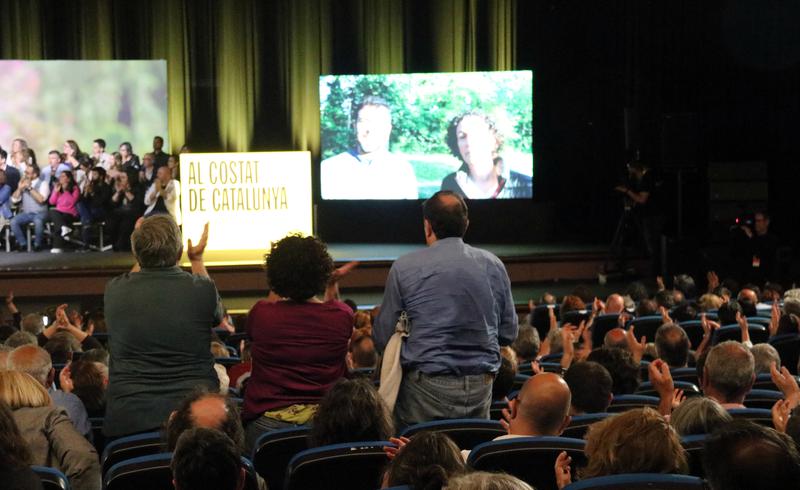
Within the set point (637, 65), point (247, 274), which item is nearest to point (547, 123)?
point (637, 65)

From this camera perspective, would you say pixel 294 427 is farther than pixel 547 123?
No

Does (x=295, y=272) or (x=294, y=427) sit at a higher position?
(x=295, y=272)

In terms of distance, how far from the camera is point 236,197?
11.6 m

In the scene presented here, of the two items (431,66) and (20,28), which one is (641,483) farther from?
(20,28)

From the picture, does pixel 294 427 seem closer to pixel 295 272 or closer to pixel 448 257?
pixel 295 272

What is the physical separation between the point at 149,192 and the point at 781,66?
7.87 m

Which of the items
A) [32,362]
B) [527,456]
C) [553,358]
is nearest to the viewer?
[527,456]

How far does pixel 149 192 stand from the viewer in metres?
12.9

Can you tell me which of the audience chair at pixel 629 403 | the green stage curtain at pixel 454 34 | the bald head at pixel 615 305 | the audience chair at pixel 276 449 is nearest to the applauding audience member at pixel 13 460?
the audience chair at pixel 276 449

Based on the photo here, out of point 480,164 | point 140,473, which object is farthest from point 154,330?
point 480,164

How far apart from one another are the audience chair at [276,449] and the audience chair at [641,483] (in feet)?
3.66

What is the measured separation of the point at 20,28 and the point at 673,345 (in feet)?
37.8

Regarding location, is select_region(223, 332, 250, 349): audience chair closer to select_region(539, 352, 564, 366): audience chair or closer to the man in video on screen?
select_region(539, 352, 564, 366): audience chair

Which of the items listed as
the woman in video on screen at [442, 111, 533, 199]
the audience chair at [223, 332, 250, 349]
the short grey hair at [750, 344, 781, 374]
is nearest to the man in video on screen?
the woman in video on screen at [442, 111, 533, 199]
